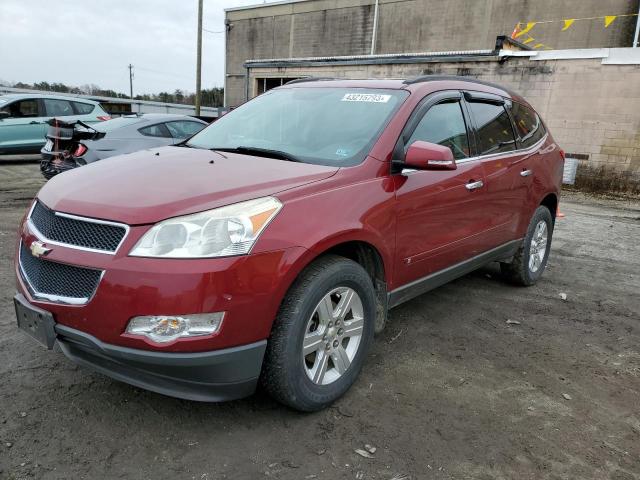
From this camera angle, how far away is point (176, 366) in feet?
6.93

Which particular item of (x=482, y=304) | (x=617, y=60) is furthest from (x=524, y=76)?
(x=482, y=304)

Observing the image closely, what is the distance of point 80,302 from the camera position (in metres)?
2.16

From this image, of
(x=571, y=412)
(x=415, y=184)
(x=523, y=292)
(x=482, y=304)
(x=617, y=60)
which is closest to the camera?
(x=571, y=412)

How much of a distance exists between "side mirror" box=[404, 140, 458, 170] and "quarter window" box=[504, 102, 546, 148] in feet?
6.51

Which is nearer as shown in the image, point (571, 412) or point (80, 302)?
point (80, 302)

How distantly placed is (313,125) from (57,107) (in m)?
11.3

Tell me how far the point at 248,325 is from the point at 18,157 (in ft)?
45.6

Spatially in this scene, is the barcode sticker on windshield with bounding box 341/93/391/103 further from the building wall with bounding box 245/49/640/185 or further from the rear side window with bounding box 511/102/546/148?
the building wall with bounding box 245/49/640/185

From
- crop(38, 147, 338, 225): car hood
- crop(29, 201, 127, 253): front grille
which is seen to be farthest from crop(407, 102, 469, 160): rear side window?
crop(29, 201, 127, 253): front grille

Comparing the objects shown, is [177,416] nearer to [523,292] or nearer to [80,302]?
[80,302]

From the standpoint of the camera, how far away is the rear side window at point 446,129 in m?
3.29

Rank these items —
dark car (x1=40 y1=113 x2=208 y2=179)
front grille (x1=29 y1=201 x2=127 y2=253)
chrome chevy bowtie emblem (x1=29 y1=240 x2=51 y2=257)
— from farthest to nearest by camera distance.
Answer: dark car (x1=40 y1=113 x2=208 y2=179), chrome chevy bowtie emblem (x1=29 y1=240 x2=51 y2=257), front grille (x1=29 y1=201 x2=127 y2=253)

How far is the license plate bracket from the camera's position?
2246 millimetres

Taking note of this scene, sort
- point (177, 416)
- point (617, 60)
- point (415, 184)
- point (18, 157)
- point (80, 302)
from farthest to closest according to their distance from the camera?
point (18, 157) → point (617, 60) → point (415, 184) → point (177, 416) → point (80, 302)
